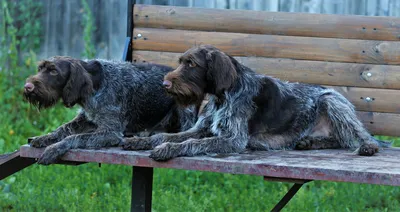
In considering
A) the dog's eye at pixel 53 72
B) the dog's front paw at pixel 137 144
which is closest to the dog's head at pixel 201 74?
the dog's front paw at pixel 137 144

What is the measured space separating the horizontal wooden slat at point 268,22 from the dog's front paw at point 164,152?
1.76 meters

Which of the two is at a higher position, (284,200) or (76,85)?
(76,85)

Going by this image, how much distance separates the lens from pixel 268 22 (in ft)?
20.0

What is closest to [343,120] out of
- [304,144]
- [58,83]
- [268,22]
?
[304,144]

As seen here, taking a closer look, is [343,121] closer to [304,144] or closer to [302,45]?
[304,144]

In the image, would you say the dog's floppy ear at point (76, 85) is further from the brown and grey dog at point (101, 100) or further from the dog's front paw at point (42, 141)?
the dog's front paw at point (42, 141)

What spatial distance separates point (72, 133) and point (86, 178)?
6.87 ft

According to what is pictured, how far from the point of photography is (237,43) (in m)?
6.14

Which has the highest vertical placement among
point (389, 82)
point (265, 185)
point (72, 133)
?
point (389, 82)

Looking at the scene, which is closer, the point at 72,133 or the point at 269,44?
the point at 72,133

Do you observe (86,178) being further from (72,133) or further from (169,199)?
(72,133)

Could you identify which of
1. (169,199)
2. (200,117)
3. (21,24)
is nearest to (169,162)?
(200,117)

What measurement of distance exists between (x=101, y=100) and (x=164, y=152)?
3.38ft

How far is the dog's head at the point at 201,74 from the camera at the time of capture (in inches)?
194
